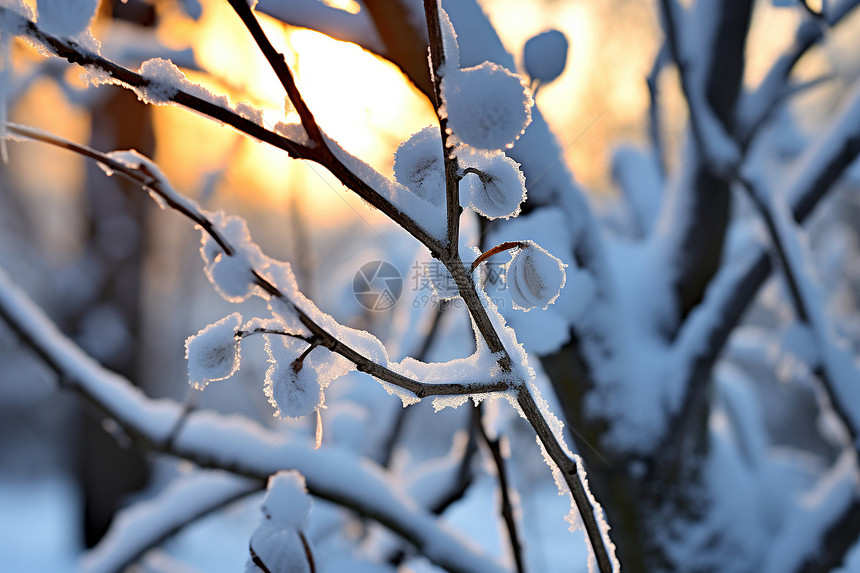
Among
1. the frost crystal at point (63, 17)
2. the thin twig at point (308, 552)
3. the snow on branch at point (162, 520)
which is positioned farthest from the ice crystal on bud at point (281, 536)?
the snow on branch at point (162, 520)

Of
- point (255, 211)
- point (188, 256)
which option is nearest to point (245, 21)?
A: point (188, 256)

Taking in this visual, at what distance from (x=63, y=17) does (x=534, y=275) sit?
1.03 ft

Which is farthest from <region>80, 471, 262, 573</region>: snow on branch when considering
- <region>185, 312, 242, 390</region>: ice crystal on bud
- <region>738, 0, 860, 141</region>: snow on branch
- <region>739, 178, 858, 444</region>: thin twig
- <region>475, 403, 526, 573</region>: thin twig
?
<region>738, 0, 860, 141</region>: snow on branch

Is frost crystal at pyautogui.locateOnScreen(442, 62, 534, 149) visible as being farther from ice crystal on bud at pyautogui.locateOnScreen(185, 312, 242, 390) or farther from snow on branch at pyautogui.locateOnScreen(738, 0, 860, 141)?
snow on branch at pyautogui.locateOnScreen(738, 0, 860, 141)

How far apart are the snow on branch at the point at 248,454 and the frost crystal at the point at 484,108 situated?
2.29 ft

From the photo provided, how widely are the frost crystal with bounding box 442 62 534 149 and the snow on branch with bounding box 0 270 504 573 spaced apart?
27.5 inches

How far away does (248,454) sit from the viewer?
2.77ft

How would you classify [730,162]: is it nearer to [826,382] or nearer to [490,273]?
[826,382]

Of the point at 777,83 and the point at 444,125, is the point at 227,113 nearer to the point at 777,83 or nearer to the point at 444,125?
the point at 444,125

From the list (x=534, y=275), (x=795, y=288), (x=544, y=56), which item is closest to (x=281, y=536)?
(x=534, y=275)

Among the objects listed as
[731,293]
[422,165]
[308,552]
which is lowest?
[308,552]

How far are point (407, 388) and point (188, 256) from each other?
5.33m

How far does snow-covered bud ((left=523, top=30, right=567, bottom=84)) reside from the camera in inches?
25.2

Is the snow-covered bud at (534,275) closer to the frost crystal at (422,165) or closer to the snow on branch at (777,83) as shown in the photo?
the frost crystal at (422,165)
